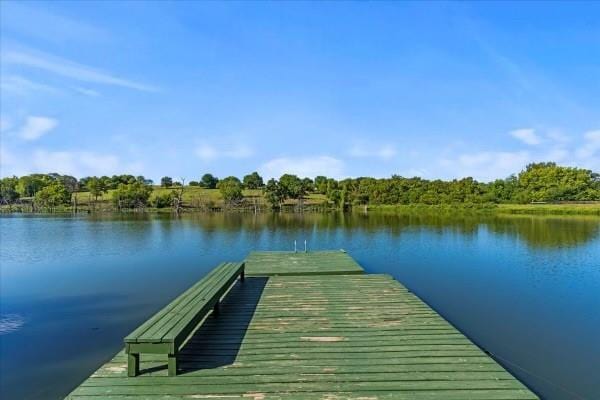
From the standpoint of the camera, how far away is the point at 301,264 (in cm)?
1520

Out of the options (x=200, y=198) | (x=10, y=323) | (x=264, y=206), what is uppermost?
(x=200, y=198)

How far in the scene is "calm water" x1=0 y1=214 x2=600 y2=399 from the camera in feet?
25.0

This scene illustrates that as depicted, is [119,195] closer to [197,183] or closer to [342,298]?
[197,183]

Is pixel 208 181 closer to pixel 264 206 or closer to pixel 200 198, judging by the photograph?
pixel 200 198

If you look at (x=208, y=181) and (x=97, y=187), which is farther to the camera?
(x=208, y=181)

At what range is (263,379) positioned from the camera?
5.04 meters

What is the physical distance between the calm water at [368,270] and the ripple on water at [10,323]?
0.03 meters

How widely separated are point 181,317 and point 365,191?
79154mm

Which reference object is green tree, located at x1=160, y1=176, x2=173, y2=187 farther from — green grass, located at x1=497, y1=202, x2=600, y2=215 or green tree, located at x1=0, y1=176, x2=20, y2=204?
green grass, located at x1=497, y1=202, x2=600, y2=215

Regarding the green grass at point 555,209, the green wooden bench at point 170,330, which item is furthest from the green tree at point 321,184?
the green wooden bench at point 170,330

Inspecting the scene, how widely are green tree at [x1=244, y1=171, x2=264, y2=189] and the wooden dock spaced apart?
311 ft

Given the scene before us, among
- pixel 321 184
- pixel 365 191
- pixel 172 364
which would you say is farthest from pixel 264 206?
pixel 172 364

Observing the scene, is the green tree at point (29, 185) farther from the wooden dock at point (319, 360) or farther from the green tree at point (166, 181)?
the wooden dock at point (319, 360)

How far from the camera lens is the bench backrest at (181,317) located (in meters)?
5.02
